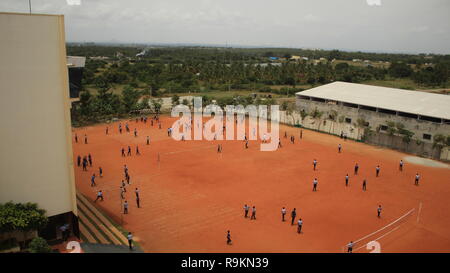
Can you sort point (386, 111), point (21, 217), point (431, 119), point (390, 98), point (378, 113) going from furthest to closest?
point (390, 98) < point (378, 113) < point (386, 111) < point (431, 119) < point (21, 217)

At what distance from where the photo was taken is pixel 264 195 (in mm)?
20594

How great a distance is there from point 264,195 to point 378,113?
56.7 feet

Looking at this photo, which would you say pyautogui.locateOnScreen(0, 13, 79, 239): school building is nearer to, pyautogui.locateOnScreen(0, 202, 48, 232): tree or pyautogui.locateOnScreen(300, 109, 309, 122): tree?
pyautogui.locateOnScreen(0, 202, 48, 232): tree

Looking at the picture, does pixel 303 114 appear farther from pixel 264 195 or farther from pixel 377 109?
pixel 264 195

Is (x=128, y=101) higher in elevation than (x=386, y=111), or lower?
lower

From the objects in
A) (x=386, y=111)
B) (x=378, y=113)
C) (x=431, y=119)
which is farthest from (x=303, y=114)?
(x=431, y=119)

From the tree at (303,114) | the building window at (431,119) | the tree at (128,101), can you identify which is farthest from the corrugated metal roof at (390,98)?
the tree at (128,101)

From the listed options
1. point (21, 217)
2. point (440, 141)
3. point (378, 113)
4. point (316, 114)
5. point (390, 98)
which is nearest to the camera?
point (21, 217)

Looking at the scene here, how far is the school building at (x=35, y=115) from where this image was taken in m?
13.0

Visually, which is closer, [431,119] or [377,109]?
[431,119]

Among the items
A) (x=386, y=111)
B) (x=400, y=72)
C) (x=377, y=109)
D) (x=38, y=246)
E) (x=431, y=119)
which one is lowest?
(x=38, y=246)

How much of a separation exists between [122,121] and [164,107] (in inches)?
353

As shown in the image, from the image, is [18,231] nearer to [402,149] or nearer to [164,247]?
[164,247]
